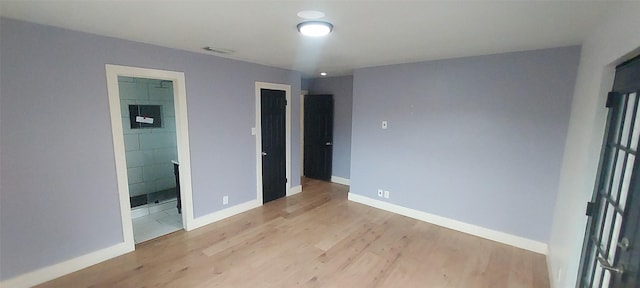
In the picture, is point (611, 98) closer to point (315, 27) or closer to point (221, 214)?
point (315, 27)

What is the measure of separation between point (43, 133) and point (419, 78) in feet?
14.1

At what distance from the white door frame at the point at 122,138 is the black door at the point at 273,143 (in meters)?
1.27

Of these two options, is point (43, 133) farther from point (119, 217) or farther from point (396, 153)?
point (396, 153)

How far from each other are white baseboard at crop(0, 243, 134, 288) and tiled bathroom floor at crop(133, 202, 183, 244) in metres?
0.30

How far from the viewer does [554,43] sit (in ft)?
8.47

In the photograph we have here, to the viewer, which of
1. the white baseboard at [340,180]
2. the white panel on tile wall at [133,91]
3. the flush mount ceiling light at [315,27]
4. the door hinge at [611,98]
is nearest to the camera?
the door hinge at [611,98]

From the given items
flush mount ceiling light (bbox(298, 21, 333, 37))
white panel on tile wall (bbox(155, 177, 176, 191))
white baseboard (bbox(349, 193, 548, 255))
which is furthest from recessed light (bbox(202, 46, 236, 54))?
white baseboard (bbox(349, 193, 548, 255))

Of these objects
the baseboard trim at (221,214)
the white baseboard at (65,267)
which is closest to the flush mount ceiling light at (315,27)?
the baseboard trim at (221,214)

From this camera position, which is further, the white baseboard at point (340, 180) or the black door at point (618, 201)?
the white baseboard at point (340, 180)

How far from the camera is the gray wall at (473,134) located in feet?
9.39

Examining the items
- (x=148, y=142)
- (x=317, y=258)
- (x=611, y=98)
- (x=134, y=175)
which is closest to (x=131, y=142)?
(x=148, y=142)

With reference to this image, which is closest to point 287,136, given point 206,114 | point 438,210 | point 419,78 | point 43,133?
point 206,114

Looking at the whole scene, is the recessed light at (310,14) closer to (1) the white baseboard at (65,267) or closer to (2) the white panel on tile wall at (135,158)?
(1) the white baseboard at (65,267)

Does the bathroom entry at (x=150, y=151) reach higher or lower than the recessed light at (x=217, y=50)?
lower
